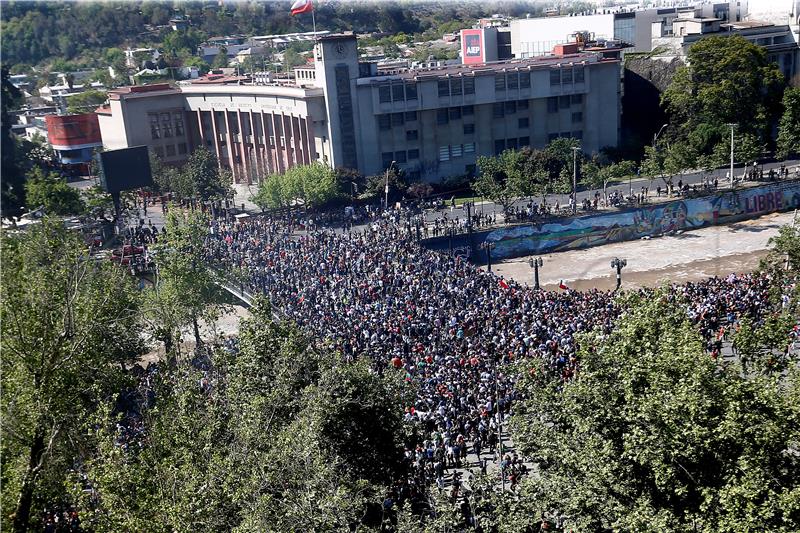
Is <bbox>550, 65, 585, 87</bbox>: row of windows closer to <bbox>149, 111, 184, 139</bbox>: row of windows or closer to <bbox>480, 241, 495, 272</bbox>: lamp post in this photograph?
<bbox>480, 241, 495, 272</bbox>: lamp post

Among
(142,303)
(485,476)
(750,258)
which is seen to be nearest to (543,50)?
(750,258)

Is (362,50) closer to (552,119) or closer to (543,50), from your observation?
(543,50)

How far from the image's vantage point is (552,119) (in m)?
64.9

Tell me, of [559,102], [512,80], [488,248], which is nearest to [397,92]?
[512,80]

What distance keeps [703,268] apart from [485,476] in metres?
30.8

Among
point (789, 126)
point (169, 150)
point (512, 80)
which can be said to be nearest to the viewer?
point (789, 126)

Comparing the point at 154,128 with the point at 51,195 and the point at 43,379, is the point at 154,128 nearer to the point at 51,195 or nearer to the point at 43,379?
the point at 51,195

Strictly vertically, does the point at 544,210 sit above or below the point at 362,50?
below

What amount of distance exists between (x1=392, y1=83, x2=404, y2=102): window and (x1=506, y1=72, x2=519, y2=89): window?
8141 mm

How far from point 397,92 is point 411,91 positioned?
1.11 metres

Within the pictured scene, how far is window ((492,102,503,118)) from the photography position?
63312 mm

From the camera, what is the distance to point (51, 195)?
48.8 metres

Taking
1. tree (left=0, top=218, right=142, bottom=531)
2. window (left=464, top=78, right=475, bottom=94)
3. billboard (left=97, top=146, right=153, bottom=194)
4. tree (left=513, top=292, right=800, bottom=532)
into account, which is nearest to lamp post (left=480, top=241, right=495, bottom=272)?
window (left=464, top=78, right=475, bottom=94)

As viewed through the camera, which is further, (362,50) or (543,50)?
(362,50)
